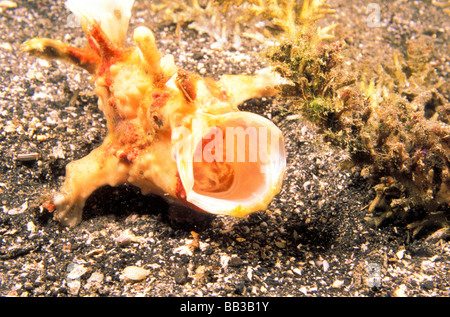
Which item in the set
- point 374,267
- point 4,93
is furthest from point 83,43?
point 374,267

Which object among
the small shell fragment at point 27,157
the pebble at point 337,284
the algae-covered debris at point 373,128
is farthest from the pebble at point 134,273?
the algae-covered debris at point 373,128

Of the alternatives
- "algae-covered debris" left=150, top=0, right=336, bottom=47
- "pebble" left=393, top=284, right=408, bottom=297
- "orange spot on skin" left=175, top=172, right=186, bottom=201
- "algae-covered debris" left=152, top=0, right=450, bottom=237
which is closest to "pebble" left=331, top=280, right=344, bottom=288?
"pebble" left=393, top=284, right=408, bottom=297

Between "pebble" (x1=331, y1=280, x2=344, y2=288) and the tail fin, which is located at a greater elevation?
the tail fin

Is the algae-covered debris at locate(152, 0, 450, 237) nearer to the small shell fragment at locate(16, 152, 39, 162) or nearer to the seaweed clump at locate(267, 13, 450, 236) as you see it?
the seaweed clump at locate(267, 13, 450, 236)

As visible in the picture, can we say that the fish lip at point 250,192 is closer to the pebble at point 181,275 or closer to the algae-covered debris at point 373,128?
the algae-covered debris at point 373,128

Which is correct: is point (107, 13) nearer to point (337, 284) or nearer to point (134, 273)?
point (134, 273)
